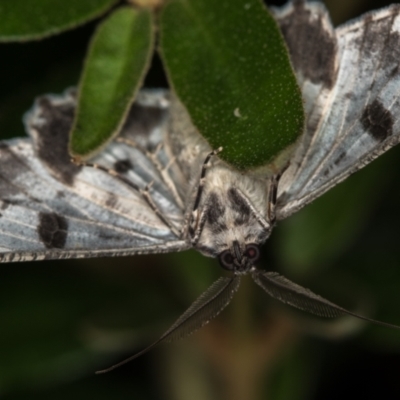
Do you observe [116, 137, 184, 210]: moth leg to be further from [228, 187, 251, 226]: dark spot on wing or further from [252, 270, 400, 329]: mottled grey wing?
[252, 270, 400, 329]: mottled grey wing

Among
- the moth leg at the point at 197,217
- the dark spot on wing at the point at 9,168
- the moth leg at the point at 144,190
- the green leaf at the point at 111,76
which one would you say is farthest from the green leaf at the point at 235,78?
the dark spot on wing at the point at 9,168

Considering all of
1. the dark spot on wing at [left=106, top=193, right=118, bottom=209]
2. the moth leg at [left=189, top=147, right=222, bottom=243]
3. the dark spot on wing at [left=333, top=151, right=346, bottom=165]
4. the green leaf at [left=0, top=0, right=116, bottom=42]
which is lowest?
the dark spot on wing at [left=106, top=193, right=118, bottom=209]

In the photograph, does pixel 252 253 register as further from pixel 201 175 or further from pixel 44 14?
pixel 44 14

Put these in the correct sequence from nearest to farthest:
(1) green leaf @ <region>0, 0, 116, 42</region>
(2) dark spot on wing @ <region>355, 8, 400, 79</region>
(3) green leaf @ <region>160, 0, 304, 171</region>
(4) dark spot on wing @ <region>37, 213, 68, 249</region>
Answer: (3) green leaf @ <region>160, 0, 304, 171</region> → (1) green leaf @ <region>0, 0, 116, 42</region> → (2) dark spot on wing @ <region>355, 8, 400, 79</region> → (4) dark spot on wing @ <region>37, 213, 68, 249</region>

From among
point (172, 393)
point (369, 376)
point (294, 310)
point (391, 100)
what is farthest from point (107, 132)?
point (369, 376)

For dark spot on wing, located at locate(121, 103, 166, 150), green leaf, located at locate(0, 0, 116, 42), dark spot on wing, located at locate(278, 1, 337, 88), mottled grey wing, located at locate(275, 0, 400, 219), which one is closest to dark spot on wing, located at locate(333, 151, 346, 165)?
mottled grey wing, located at locate(275, 0, 400, 219)

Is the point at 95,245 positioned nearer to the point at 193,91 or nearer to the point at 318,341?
the point at 193,91

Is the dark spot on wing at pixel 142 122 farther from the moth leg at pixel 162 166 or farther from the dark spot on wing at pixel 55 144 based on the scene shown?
the dark spot on wing at pixel 55 144
